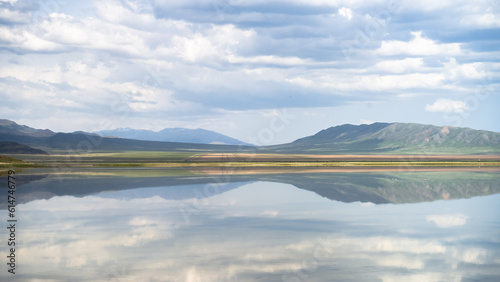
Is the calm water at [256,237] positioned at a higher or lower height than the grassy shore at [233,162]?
lower

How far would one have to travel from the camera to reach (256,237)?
22.8 m

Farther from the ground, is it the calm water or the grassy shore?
the grassy shore

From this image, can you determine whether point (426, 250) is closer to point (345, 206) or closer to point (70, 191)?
point (345, 206)

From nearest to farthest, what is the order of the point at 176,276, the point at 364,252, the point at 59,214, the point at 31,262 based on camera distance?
the point at 176,276
the point at 31,262
the point at 364,252
the point at 59,214

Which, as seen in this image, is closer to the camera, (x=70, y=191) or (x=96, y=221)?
(x=96, y=221)

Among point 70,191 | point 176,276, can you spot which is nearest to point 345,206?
point 176,276

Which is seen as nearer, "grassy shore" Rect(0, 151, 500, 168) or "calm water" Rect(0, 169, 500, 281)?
"calm water" Rect(0, 169, 500, 281)

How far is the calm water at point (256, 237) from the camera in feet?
55.7

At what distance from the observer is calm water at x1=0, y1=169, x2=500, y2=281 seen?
55.7 feet

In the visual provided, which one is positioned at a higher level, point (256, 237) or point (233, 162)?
point (233, 162)

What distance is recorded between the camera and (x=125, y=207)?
3353 centimetres

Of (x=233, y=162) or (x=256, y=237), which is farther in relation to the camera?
(x=233, y=162)

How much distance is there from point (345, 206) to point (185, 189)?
16368mm

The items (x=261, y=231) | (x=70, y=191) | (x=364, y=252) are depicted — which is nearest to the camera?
(x=364, y=252)
